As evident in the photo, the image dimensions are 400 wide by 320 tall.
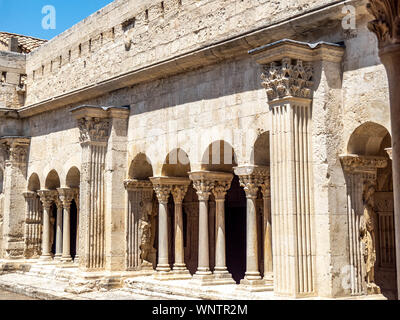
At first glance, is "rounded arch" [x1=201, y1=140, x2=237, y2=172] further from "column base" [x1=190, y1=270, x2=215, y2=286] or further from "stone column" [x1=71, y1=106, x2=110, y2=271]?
"stone column" [x1=71, y1=106, x2=110, y2=271]

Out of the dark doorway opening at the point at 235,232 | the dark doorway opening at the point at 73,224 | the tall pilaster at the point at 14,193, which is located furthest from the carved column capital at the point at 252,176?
the dark doorway opening at the point at 73,224

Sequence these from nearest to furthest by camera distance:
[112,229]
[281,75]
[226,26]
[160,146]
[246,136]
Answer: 1. [281,75]
2. [246,136]
3. [226,26]
4. [160,146]
5. [112,229]

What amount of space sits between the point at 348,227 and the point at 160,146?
5034 mm

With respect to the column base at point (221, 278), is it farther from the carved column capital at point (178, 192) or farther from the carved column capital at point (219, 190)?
the carved column capital at point (178, 192)

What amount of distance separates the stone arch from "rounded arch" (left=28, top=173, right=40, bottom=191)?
22.5 feet

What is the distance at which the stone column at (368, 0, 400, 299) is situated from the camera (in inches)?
142

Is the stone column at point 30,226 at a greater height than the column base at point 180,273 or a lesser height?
greater

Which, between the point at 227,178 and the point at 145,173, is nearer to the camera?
the point at 227,178

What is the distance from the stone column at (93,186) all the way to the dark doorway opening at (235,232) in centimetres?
404

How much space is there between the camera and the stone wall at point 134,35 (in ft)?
34.9

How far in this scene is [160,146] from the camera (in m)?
12.6

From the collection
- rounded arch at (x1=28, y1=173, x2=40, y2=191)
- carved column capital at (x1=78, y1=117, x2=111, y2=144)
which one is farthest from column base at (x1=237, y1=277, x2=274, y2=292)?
rounded arch at (x1=28, y1=173, x2=40, y2=191)
